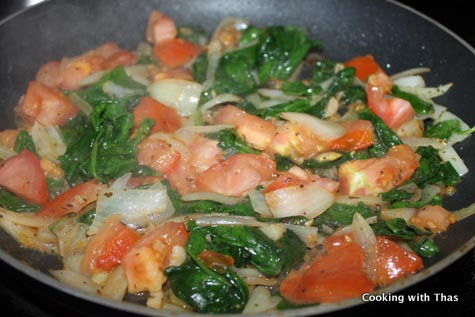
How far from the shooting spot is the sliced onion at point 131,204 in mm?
3791

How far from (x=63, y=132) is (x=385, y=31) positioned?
307 cm

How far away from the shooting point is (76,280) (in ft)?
11.3

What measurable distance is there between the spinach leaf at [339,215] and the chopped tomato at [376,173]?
17 cm

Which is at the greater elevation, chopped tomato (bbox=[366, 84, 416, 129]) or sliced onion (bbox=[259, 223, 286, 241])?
chopped tomato (bbox=[366, 84, 416, 129])

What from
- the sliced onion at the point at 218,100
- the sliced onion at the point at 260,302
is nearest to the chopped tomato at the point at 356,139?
the sliced onion at the point at 218,100

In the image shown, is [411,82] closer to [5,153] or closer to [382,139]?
[382,139]

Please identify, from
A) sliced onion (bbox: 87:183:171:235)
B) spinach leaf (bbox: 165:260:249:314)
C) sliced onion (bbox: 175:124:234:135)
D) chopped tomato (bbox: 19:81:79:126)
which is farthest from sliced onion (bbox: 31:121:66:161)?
spinach leaf (bbox: 165:260:249:314)

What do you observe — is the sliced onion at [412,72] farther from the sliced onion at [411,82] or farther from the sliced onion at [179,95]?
the sliced onion at [179,95]

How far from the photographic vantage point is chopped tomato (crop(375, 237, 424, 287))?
3.50m

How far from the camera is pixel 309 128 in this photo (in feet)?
14.4

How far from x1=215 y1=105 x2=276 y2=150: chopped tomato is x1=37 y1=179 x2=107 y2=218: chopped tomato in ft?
3.77

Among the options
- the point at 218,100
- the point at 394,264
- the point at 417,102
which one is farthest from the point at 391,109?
the point at 394,264

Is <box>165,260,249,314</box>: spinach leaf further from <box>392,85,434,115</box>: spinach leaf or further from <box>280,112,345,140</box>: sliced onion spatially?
<box>392,85,434,115</box>: spinach leaf

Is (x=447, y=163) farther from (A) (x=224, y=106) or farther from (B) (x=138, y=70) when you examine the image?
(B) (x=138, y=70)
